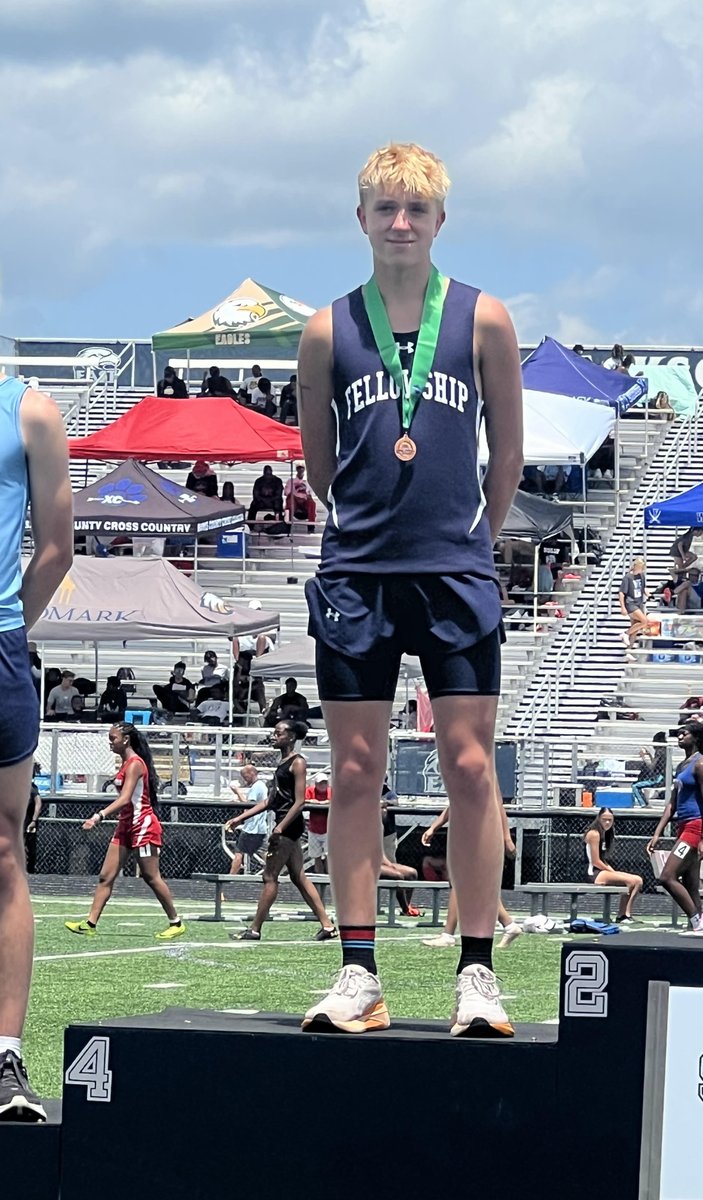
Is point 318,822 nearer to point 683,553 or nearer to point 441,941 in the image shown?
point 441,941

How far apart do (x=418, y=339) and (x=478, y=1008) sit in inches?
58.3

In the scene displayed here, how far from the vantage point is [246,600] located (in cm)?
2881

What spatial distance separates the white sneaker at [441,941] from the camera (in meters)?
14.4

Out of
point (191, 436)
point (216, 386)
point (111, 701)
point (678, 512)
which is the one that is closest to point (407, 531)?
point (111, 701)

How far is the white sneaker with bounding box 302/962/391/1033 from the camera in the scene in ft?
14.5

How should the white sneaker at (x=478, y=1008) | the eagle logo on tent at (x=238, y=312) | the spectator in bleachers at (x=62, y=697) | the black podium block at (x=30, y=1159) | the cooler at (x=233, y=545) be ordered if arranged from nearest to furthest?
the black podium block at (x=30, y=1159)
the white sneaker at (x=478, y=1008)
the spectator in bleachers at (x=62, y=697)
the cooler at (x=233, y=545)
the eagle logo on tent at (x=238, y=312)

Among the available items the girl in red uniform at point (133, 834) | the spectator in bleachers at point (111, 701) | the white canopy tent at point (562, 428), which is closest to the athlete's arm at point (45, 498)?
the girl in red uniform at point (133, 834)

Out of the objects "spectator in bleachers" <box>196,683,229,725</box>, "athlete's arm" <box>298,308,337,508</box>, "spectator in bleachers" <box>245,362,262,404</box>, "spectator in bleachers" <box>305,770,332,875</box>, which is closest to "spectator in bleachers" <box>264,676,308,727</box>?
"spectator in bleachers" <box>196,683,229,725</box>

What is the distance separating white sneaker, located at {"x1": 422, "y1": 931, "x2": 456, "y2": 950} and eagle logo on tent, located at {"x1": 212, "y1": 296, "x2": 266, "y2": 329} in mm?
20445

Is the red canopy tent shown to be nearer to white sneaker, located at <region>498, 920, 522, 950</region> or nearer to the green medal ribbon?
white sneaker, located at <region>498, 920, 522, 950</region>

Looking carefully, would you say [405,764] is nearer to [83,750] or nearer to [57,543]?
[83,750]

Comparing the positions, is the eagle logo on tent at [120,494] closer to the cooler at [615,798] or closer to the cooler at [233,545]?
the cooler at [233,545]

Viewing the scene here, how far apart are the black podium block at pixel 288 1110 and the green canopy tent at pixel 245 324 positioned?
29.4 meters

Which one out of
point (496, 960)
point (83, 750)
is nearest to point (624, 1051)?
point (496, 960)
